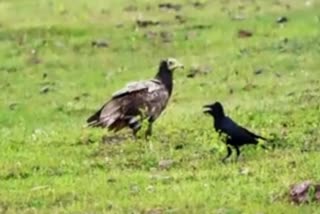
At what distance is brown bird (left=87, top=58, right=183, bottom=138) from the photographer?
15.9m

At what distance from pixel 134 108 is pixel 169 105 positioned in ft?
15.6

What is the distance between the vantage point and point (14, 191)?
1288 centimetres

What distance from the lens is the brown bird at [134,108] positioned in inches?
626

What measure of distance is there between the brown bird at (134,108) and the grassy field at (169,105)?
0.26m

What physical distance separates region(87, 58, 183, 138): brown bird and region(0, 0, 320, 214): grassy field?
26 centimetres

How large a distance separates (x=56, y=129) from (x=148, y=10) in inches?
431

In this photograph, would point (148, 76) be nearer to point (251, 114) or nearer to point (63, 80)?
point (63, 80)

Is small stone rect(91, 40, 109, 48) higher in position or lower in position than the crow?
lower

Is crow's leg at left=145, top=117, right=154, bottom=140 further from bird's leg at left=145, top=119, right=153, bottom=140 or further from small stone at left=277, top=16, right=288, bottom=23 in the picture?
small stone at left=277, top=16, right=288, bottom=23

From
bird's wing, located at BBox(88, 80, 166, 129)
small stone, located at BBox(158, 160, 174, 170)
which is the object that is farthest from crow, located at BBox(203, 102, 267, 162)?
bird's wing, located at BBox(88, 80, 166, 129)

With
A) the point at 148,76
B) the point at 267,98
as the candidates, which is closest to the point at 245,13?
the point at 148,76

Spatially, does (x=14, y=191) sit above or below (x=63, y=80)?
above

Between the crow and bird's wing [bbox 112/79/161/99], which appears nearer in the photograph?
the crow

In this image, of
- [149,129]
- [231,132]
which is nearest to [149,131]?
[149,129]
